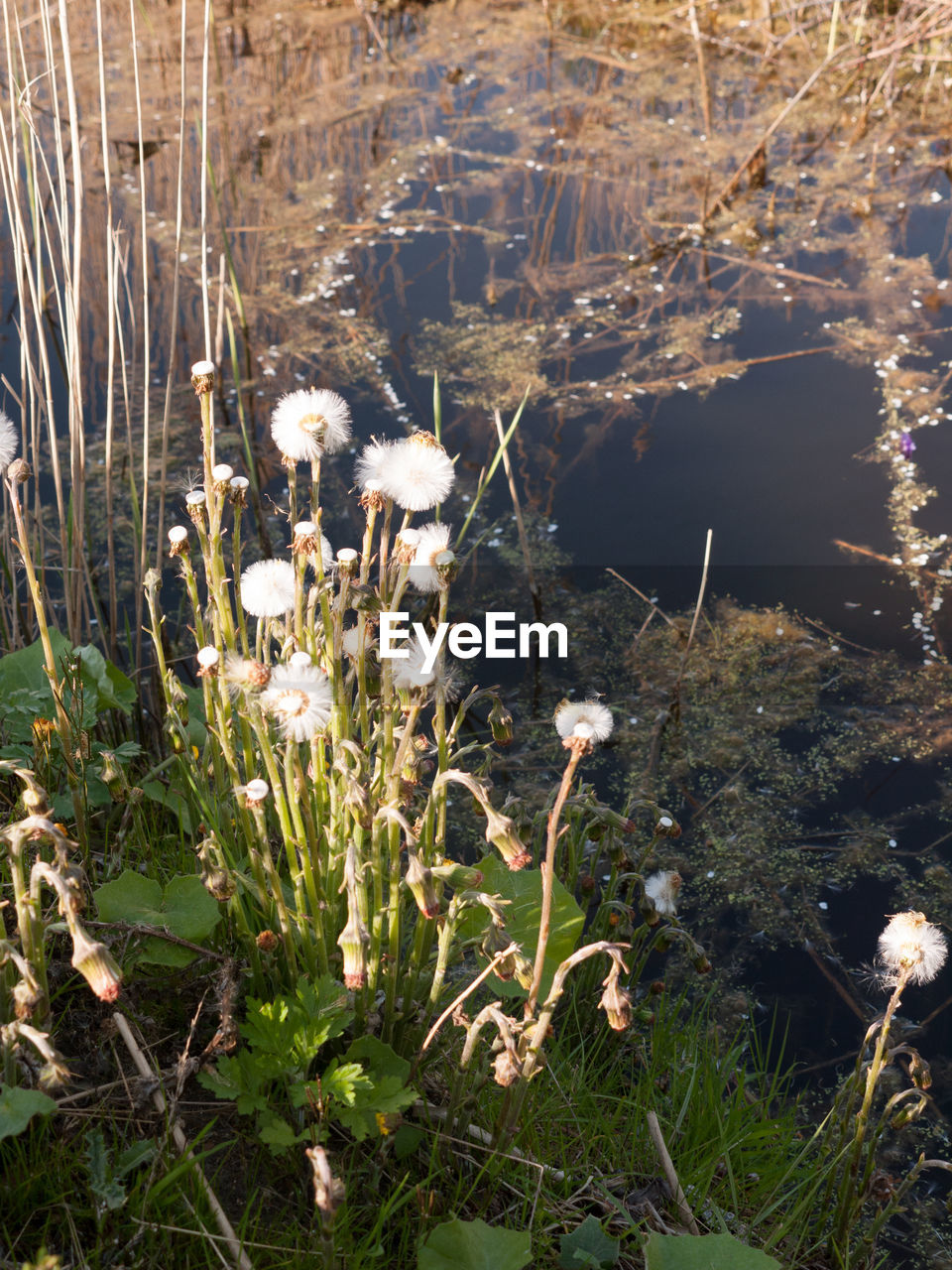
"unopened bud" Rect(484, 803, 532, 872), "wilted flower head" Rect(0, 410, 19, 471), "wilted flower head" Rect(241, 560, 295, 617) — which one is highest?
"wilted flower head" Rect(0, 410, 19, 471)

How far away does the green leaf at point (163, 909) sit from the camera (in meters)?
1.27

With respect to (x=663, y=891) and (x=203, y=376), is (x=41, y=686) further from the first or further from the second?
(x=663, y=891)

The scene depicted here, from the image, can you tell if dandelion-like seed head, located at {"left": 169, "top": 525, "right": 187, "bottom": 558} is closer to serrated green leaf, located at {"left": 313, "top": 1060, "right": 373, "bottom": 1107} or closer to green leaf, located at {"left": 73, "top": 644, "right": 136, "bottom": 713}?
green leaf, located at {"left": 73, "top": 644, "right": 136, "bottom": 713}

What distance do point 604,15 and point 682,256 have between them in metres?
2.60

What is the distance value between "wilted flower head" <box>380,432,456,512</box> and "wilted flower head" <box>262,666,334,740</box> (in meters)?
0.22

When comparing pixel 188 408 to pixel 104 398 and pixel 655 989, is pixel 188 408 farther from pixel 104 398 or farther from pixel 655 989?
pixel 655 989

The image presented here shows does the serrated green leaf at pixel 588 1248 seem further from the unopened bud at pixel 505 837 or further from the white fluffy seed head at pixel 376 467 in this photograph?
the white fluffy seed head at pixel 376 467

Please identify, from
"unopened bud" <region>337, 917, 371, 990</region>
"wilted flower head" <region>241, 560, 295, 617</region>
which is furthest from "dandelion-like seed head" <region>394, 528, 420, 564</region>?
"unopened bud" <region>337, 917, 371, 990</region>

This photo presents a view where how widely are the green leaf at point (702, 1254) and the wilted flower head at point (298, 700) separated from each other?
0.65 m

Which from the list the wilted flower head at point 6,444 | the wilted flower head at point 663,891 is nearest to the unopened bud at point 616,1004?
the wilted flower head at point 663,891

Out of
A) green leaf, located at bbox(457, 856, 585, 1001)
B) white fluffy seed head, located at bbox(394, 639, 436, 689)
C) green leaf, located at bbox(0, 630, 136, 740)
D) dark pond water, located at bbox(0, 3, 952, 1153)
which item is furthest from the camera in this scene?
dark pond water, located at bbox(0, 3, 952, 1153)

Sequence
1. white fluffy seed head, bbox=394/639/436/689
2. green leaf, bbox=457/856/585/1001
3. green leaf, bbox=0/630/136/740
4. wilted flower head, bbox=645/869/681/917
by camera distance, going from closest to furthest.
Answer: white fluffy seed head, bbox=394/639/436/689 → green leaf, bbox=457/856/585/1001 → green leaf, bbox=0/630/136/740 → wilted flower head, bbox=645/869/681/917

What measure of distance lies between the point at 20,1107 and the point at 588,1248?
2.11ft

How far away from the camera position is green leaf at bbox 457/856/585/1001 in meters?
1.35
